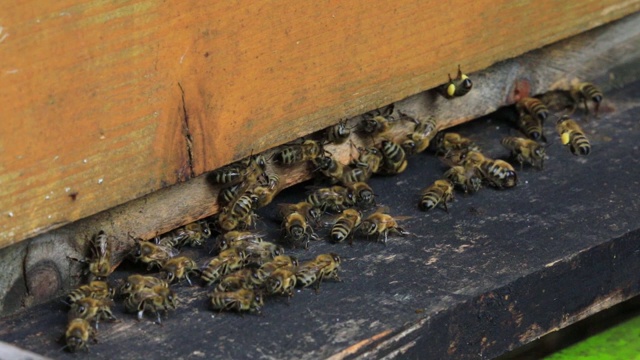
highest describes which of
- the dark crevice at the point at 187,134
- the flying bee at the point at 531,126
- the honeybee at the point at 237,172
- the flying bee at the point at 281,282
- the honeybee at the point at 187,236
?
the dark crevice at the point at 187,134

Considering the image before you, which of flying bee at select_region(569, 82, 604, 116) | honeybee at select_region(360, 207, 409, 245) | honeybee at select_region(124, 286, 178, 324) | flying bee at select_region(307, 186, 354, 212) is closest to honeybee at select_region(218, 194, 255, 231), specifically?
flying bee at select_region(307, 186, 354, 212)

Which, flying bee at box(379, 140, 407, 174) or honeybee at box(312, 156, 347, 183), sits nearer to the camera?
honeybee at box(312, 156, 347, 183)

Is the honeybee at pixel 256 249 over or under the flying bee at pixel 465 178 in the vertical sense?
over

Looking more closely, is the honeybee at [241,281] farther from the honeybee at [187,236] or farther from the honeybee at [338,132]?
→ the honeybee at [338,132]

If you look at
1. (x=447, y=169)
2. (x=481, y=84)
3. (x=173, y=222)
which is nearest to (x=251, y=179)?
(x=173, y=222)

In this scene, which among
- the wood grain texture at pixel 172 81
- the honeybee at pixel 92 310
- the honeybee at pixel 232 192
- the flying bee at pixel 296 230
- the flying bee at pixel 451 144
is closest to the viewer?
the wood grain texture at pixel 172 81

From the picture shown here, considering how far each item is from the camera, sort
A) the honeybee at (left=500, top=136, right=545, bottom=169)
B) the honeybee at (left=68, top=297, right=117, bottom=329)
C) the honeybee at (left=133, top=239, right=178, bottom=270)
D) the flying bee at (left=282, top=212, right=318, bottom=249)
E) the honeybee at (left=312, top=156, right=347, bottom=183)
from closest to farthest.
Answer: the honeybee at (left=68, top=297, right=117, bottom=329) < the honeybee at (left=133, top=239, right=178, bottom=270) < the flying bee at (left=282, top=212, right=318, bottom=249) < the honeybee at (left=312, top=156, right=347, bottom=183) < the honeybee at (left=500, top=136, right=545, bottom=169)

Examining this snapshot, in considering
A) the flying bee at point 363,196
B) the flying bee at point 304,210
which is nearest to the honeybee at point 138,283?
the flying bee at point 304,210

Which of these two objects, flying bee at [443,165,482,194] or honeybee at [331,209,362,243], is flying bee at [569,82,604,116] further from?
honeybee at [331,209,362,243]
